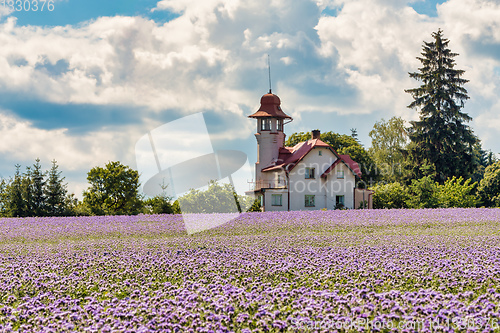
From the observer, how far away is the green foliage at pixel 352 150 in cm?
5975

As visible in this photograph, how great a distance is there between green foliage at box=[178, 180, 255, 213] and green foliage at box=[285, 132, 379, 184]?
71.3 ft

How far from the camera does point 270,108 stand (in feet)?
164

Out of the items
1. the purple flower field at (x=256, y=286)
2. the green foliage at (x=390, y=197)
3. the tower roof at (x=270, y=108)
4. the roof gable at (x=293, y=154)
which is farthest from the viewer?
the tower roof at (x=270, y=108)

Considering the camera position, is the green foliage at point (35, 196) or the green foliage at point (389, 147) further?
the green foliage at point (389, 147)

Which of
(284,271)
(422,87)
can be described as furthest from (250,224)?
(422,87)

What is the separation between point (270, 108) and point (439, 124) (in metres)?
19.5

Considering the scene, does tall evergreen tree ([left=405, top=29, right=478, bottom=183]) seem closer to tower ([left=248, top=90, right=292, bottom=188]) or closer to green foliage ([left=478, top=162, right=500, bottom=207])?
green foliage ([left=478, top=162, right=500, bottom=207])

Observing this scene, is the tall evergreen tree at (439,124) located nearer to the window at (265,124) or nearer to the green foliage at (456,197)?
the green foliage at (456,197)

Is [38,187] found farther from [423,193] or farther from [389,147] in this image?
[389,147]

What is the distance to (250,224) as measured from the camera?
2066 cm

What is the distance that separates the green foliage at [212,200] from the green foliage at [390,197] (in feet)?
43.7

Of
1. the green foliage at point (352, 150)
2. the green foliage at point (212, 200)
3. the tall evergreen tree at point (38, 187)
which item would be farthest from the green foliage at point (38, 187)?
the green foliage at point (352, 150)

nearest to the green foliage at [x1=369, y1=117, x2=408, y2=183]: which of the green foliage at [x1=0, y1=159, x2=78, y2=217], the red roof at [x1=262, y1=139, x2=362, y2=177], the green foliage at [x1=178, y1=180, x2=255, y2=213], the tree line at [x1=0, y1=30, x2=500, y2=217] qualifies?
the tree line at [x1=0, y1=30, x2=500, y2=217]

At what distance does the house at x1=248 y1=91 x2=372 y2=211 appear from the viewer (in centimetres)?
4675
